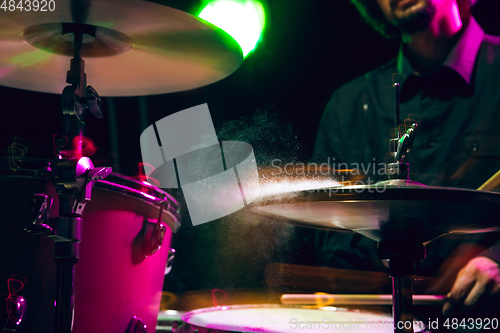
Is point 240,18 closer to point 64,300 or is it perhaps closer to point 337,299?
point 337,299

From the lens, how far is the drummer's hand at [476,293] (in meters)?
1.23

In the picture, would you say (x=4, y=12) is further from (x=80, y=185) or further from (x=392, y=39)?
(x=392, y=39)

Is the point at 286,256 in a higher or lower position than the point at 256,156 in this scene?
lower

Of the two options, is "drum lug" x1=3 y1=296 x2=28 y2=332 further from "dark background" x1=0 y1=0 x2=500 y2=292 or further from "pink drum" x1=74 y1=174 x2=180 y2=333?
"dark background" x1=0 y1=0 x2=500 y2=292

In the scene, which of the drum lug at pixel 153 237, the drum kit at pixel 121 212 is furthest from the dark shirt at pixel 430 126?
the drum lug at pixel 153 237

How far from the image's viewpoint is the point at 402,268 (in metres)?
0.76

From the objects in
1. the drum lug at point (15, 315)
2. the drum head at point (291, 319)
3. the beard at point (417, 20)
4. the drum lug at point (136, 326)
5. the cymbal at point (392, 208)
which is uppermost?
the beard at point (417, 20)

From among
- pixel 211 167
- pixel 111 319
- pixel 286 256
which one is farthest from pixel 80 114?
pixel 286 256

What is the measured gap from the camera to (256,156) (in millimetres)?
1606

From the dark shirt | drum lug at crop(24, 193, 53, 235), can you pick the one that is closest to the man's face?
the dark shirt

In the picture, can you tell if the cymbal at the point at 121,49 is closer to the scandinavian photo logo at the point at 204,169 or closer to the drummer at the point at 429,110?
the scandinavian photo logo at the point at 204,169

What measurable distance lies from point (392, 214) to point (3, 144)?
1.71 metres

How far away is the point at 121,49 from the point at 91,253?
20.8 inches

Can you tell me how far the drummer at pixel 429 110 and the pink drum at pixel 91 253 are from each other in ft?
2.88
